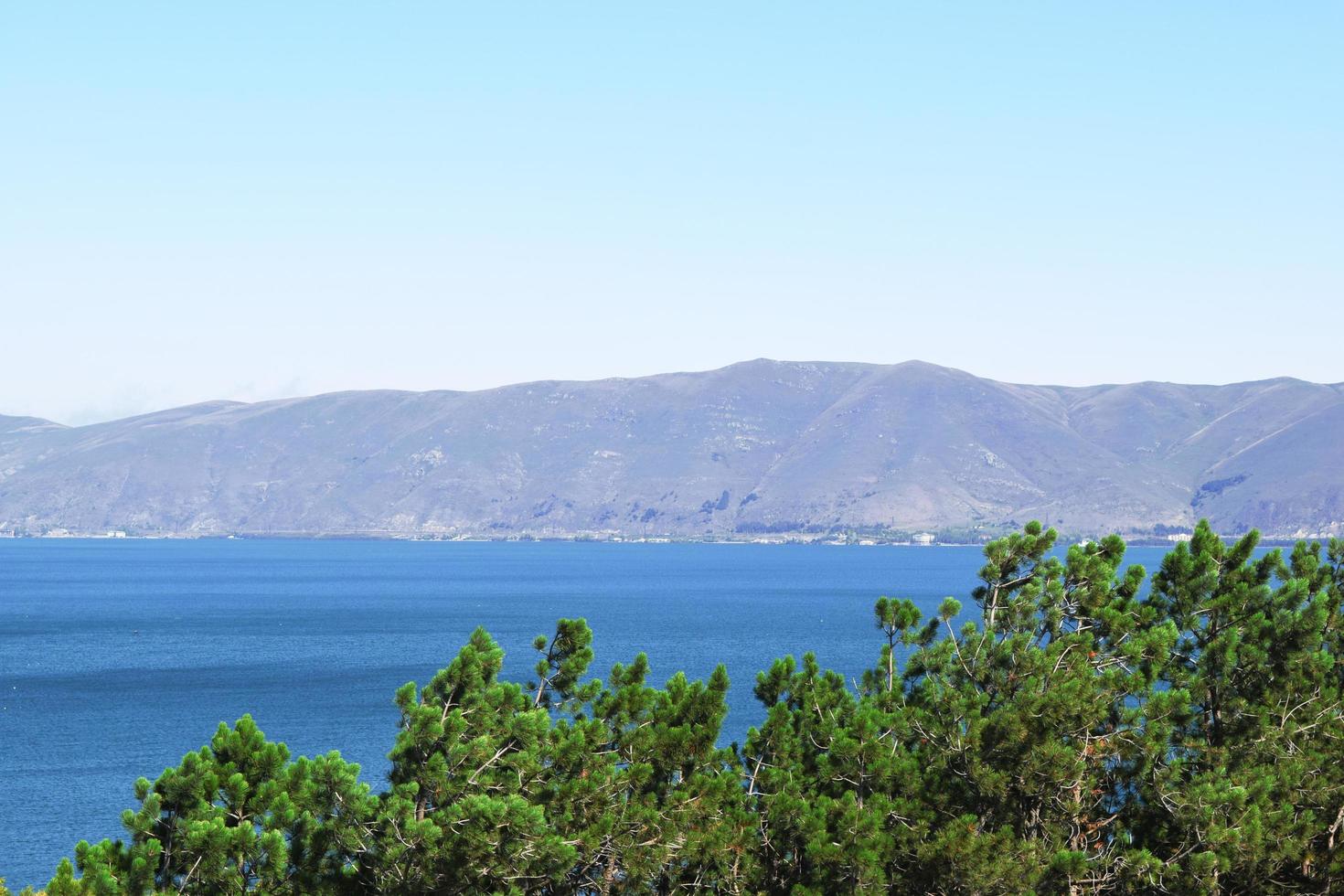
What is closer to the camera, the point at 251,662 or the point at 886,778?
the point at 886,778

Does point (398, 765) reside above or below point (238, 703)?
above

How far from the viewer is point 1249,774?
23234 mm

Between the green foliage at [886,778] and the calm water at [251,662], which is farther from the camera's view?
the calm water at [251,662]

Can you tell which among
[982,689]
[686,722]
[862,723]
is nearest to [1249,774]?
[982,689]

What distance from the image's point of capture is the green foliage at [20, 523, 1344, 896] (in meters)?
21.9

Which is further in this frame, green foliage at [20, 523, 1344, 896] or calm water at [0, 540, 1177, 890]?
calm water at [0, 540, 1177, 890]

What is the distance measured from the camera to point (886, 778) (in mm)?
24328

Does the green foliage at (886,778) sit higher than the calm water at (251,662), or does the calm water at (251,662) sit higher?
the green foliage at (886,778)

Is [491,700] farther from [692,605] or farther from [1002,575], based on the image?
[692,605]

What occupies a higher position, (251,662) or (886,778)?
(886,778)

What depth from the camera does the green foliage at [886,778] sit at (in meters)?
21.9

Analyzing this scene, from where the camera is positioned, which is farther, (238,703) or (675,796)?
(238,703)

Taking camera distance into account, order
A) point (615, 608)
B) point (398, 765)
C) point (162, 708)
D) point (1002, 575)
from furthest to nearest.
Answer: point (615, 608) < point (162, 708) < point (1002, 575) < point (398, 765)

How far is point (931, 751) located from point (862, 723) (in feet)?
4.16
